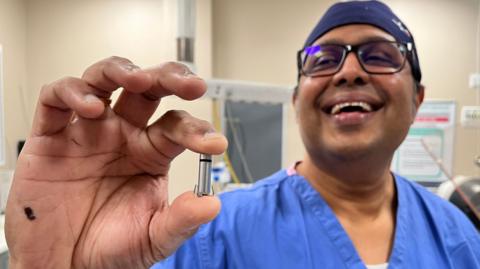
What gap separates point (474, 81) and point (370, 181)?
1.19 metres

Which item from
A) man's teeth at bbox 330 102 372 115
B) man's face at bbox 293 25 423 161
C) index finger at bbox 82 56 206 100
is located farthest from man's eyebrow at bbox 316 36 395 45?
index finger at bbox 82 56 206 100

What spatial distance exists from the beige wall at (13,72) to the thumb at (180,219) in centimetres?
154

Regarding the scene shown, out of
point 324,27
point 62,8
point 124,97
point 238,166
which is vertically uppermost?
point 62,8

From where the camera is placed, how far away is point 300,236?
0.84 m

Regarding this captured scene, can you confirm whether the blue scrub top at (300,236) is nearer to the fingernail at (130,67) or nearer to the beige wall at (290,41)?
the fingernail at (130,67)

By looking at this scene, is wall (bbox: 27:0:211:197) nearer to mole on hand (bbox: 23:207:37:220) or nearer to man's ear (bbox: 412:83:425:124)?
man's ear (bbox: 412:83:425:124)

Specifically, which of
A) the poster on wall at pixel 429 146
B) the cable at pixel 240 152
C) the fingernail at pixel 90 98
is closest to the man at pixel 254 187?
the fingernail at pixel 90 98

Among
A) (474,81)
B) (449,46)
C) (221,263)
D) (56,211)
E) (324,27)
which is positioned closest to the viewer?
(56,211)

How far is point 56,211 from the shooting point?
503 millimetres

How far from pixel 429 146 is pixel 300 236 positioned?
1657mm

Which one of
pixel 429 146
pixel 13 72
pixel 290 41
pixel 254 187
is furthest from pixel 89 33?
pixel 429 146

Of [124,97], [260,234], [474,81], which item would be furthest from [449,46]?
[124,97]

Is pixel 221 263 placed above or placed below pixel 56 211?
below

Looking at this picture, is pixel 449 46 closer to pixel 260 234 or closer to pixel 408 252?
pixel 408 252
